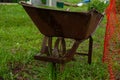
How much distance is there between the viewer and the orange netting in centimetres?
546

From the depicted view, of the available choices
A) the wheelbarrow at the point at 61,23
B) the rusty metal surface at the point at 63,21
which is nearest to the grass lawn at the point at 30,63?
the wheelbarrow at the point at 61,23

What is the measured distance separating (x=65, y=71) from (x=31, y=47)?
1918 mm

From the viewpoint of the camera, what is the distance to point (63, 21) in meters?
4.26

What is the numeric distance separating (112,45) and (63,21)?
2.79m

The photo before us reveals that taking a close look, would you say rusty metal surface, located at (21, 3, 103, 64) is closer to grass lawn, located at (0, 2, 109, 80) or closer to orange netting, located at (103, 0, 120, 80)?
grass lawn, located at (0, 2, 109, 80)

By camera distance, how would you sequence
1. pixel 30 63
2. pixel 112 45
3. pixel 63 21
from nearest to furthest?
pixel 63 21 → pixel 30 63 → pixel 112 45

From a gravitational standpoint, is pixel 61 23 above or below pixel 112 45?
above

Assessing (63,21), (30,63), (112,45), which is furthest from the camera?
(112,45)

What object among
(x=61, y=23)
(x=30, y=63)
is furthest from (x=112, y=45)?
(x=61, y=23)

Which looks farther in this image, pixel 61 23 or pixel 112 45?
pixel 112 45

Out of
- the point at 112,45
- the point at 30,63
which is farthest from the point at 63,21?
the point at 112,45

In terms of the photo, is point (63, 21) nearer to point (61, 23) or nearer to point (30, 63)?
point (61, 23)

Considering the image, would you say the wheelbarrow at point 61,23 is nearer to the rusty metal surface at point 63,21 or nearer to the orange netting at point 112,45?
the rusty metal surface at point 63,21

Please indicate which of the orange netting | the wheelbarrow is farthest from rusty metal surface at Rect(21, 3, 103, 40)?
the orange netting
